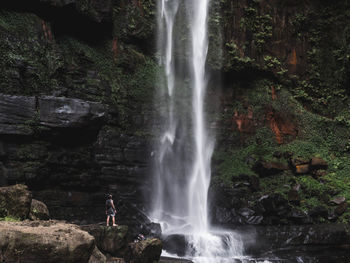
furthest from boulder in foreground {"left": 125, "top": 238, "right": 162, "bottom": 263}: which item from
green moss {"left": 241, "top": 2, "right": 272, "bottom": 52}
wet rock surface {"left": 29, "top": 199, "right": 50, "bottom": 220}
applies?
green moss {"left": 241, "top": 2, "right": 272, "bottom": 52}

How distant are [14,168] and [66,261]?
24.3 feet

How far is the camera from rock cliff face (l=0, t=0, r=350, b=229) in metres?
11.9

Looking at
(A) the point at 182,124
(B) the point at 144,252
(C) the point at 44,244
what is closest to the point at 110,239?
(B) the point at 144,252

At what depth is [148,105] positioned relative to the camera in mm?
16078

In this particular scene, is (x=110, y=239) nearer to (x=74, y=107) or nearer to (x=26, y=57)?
(x=74, y=107)

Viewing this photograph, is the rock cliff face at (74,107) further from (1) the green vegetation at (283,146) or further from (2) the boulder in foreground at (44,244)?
(2) the boulder in foreground at (44,244)

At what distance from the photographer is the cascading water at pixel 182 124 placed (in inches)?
565

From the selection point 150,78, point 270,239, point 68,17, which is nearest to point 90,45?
point 68,17

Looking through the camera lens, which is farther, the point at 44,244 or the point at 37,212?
the point at 37,212

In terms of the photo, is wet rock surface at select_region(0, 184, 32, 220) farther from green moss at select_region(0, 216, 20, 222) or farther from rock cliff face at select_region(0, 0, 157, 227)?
rock cliff face at select_region(0, 0, 157, 227)

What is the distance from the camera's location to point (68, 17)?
1430 cm

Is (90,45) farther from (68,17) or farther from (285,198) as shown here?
(285,198)

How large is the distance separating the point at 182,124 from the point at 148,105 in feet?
6.45

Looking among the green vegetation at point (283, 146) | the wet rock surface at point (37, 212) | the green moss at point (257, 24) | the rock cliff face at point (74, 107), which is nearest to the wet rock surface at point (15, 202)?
the wet rock surface at point (37, 212)
